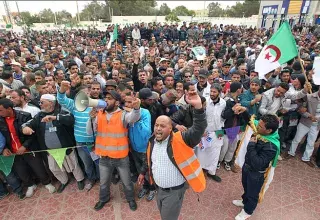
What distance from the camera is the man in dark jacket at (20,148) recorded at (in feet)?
11.5

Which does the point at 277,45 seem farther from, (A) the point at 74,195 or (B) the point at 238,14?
(B) the point at 238,14

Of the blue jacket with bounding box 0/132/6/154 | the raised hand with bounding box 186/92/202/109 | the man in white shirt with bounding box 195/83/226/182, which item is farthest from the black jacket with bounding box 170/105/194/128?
the blue jacket with bounding box 0/132/6/154

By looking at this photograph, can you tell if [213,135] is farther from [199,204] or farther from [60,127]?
[60,127]

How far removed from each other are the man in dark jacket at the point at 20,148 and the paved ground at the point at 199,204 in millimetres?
261

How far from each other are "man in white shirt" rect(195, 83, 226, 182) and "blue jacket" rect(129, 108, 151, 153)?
1171 mm

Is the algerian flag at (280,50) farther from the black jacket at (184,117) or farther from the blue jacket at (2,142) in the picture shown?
the blue jacket at (2,142)

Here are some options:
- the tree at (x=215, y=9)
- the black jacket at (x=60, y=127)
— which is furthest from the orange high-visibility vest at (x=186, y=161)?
the tree at (x=215, y=9)

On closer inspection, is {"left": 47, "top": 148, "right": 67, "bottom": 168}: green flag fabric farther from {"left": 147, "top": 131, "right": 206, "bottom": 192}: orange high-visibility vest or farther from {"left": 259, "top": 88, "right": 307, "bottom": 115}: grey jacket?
{"left": 259, "top": 88, "right": 307, "bottom": 115}: grey jacket

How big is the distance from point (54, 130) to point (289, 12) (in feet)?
111

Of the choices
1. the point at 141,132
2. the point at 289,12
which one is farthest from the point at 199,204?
the point at 289,12

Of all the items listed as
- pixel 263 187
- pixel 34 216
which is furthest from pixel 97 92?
pixel 263 187

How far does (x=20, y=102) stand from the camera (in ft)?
12.3

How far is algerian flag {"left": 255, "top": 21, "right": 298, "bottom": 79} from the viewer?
145 inches

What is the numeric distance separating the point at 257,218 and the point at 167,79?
3.13 m
